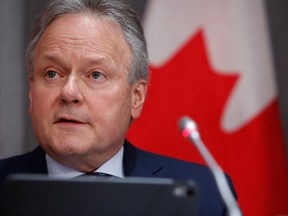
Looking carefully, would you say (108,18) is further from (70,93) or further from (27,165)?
(27,165)

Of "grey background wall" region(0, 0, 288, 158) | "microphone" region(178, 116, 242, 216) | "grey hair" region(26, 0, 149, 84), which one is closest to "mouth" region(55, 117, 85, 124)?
"grey hair" region(26, 0, 149, 84)

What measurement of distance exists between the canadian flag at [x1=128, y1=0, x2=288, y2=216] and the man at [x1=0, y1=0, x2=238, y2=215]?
17.8 inches

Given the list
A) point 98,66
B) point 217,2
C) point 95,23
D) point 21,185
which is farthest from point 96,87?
point 217,2

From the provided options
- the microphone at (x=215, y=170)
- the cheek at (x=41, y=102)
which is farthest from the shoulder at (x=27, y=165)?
the microphone at (x=215, y=170)

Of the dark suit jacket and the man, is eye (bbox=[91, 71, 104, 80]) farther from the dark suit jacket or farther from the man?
the dark suit jacket

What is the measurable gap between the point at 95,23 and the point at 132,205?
866 millimetres

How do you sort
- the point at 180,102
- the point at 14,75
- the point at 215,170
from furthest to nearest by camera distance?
the point at 180,102
the point at 14,75
the point at 215,170

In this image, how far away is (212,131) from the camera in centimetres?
262

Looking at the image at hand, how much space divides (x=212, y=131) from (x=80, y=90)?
0.87m

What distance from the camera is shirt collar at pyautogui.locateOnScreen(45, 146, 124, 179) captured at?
203 cm

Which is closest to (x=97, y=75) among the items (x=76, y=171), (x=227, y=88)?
(x=76, y=171)

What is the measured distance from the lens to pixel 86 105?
1.90 meters

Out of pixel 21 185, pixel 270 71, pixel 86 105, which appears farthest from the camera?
pixel 270 71

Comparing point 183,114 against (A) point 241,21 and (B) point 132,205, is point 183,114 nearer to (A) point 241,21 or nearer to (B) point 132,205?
(A) point 241,21
